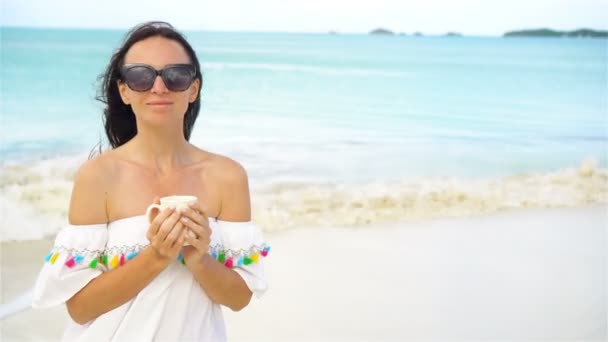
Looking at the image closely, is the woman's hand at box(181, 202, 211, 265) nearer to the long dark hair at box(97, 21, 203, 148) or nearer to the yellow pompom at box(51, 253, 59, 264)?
the yellow pompom at box(51, 253, 59, 264)

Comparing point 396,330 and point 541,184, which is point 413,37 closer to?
point 541,184

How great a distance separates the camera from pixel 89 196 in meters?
1.96

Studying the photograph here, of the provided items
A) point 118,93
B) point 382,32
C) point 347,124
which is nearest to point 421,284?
point 118,93

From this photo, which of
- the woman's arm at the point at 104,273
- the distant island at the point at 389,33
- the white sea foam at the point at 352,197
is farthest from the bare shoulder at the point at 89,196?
the distant island at the point at 389,33

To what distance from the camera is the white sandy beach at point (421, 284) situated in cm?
457

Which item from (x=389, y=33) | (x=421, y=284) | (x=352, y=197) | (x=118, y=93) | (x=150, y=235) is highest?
(x=389, y=33)

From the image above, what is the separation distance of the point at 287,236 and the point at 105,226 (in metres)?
4.51

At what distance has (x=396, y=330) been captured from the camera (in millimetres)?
4594

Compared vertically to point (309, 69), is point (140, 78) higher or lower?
higher

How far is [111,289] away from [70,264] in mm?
128

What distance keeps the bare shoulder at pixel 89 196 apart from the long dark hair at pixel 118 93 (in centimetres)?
27

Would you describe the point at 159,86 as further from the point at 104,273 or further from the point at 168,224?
the point at 104,273

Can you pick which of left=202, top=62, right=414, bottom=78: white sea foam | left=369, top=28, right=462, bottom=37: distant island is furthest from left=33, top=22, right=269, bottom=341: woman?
left=369, top=28, right=462, bottom=37: distant island

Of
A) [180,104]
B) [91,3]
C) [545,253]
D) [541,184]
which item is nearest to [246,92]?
[91,3]
